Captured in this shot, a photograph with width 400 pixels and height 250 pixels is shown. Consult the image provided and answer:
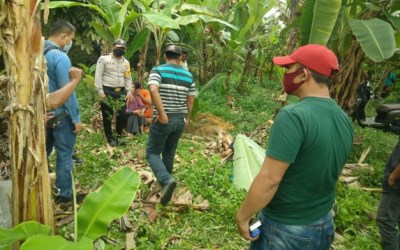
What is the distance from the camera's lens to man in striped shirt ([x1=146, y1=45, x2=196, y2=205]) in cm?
373

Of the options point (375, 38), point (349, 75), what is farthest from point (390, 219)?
point (349, 75)

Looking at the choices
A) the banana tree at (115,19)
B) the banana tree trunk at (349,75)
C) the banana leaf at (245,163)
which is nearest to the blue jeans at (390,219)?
the banana leaf at (245,163)

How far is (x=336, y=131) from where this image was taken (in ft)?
5.93

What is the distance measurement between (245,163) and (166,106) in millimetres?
1116

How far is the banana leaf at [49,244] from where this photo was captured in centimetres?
177

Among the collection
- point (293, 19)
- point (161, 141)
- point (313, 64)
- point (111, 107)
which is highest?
point (293, 19)

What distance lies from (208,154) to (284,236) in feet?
13.1

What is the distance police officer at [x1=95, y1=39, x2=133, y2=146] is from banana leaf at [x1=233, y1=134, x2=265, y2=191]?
→ 2.17 meters

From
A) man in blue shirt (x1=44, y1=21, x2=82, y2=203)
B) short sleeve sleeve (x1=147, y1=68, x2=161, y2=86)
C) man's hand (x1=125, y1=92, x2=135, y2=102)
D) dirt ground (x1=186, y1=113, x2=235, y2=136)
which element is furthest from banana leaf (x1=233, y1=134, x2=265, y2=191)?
dirt ground (x1=186, y1=113, x2=235, y2=136)

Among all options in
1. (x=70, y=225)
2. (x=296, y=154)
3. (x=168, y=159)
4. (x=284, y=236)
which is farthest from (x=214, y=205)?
(x=296, y=154)

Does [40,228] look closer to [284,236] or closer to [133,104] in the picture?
[284,236]

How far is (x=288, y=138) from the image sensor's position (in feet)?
5.44

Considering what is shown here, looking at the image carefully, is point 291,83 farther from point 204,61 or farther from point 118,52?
point 204,61

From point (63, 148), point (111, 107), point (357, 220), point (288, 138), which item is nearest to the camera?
point (288, 138)
